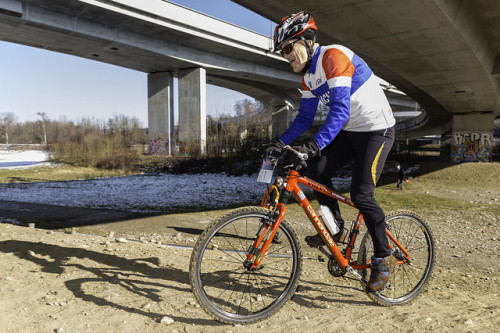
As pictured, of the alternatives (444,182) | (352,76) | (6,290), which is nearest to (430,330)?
(352,76)

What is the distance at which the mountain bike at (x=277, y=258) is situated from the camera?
2.58 metres

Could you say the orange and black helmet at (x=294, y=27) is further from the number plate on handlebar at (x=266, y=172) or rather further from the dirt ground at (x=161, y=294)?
the dirt ground at (x=161, y=294)

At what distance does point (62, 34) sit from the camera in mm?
23188

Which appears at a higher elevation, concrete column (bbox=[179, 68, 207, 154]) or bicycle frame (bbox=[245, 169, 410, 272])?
concrete column (bbox=[179, 68, 207, 154])

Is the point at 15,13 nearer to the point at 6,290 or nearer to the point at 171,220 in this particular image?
the point at 171,220

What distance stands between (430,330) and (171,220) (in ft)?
17.3

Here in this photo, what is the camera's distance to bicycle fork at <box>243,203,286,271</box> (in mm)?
2658

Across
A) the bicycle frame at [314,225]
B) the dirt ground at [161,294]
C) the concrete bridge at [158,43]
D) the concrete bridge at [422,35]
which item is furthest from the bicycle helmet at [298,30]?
the concrete bridge at [158,43]

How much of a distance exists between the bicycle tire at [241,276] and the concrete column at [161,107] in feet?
101

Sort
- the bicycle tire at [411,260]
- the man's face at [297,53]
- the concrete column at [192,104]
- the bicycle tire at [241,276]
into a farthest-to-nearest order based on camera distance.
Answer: the concrete column at [192,104] → the bicycle tire at [411,260] → the man's face at [297,53] → the bicycle tire at [241,276]

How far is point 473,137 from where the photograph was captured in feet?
78.1

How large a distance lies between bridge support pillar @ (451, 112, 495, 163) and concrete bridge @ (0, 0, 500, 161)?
8 cm

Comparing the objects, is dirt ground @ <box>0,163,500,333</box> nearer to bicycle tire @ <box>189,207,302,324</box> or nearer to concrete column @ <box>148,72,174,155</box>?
bicycle tire @ <box>189,207,302,324</box>

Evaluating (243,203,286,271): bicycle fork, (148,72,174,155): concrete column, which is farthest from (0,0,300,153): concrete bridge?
(243,203,286,271): bicycle fork
